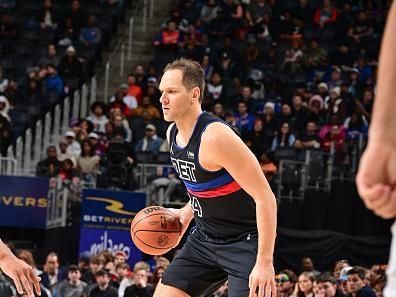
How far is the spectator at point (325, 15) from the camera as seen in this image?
25641mm

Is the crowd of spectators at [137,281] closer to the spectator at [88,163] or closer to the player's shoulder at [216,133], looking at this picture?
the spectator at [88,163]

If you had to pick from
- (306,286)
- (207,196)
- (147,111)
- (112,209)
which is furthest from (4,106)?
(207,196)

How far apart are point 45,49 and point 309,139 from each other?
7822mm

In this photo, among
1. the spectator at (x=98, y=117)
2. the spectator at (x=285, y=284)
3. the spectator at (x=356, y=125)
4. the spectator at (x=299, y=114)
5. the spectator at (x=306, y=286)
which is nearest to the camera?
the spectator at (x=306, y=286)

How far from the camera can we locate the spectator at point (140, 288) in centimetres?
1337

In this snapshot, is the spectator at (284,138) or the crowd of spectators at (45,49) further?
the crowd of spectators at (45,49)

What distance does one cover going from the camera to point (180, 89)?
7.19 m

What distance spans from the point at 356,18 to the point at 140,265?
13290 mm

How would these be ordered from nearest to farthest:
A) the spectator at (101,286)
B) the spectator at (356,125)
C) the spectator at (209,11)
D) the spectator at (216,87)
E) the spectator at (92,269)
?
the spectator at (101,286), the spectator at (92,269), the spectator at (356,125), the spectator at (216,87), the spectator at (209,11)

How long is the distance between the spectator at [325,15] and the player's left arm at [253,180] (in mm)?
19064

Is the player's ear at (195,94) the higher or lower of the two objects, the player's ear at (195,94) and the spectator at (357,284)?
the higher

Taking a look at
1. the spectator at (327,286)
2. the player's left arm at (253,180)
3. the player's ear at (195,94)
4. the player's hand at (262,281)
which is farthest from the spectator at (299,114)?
the player's hand at (262,281)

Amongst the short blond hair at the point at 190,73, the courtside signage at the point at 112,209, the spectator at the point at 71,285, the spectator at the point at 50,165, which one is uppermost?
the short blond hair at the point at 190,73

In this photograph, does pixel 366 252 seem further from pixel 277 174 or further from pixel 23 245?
pixel 23 245
